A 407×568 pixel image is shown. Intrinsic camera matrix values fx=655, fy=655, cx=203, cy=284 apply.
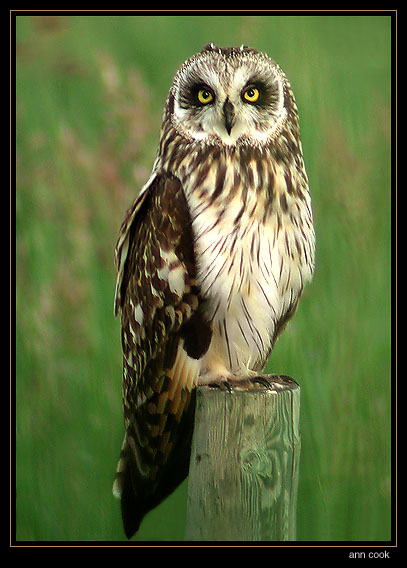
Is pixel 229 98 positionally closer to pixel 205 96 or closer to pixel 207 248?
pixel 205 96

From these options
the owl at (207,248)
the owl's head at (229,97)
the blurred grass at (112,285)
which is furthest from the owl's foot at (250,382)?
the owl's head at (229,97)

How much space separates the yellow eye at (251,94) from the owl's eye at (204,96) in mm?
83

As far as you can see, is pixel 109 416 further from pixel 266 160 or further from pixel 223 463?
pixel 266 160

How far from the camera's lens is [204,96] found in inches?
61.7

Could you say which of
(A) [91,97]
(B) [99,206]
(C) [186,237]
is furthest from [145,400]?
(A) [91,97]

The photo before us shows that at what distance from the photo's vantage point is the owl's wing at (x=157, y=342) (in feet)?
5.00

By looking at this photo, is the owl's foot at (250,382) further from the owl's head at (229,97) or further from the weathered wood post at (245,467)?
the owl's head at (229,97)

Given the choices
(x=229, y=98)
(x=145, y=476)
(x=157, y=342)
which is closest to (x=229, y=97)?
(x=229, y=98)

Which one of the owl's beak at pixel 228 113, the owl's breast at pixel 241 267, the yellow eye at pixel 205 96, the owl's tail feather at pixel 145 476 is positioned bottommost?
the owl's tail feather at pixel 145 476

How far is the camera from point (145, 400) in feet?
5.29

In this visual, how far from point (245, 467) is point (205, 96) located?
0.86 metres

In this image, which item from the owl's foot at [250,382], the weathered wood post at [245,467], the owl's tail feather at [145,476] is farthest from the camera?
the owl's tail feather at [145,476]

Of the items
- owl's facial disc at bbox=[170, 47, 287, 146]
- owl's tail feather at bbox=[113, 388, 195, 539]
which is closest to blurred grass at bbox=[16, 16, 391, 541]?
owl's tail feather at bbox=[113, 388, 195, 539]
